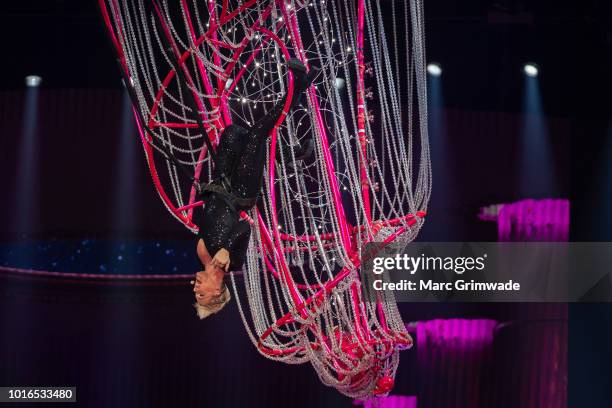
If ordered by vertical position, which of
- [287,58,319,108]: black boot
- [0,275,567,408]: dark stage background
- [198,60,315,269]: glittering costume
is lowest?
[0,275,567,408]: dark stage background

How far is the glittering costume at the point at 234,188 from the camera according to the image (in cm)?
314

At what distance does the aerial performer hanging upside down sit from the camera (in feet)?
10.3

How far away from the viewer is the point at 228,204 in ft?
10.4

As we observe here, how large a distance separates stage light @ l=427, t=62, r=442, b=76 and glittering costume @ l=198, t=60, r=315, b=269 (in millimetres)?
3535

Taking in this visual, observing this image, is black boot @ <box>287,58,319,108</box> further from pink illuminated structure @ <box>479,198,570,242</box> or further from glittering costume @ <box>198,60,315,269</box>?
pink illuminated structure @ <box>479,198,570,242</box>

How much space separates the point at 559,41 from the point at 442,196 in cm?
127

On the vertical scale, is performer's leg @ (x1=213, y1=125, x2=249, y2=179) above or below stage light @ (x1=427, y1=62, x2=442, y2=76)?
below

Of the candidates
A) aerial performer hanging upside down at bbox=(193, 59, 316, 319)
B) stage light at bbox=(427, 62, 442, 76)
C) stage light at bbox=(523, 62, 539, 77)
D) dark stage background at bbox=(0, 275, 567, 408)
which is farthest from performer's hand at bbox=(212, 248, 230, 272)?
stage light at bbox=(523, 62, 539, 77)

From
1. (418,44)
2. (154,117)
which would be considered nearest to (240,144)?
(154,117)

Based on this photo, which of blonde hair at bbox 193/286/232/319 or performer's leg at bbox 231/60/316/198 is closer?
performer's leg at bbox 231/60/316/198

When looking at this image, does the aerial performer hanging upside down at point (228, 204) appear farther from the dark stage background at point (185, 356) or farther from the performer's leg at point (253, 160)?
the dark stage background at point (185, 356)

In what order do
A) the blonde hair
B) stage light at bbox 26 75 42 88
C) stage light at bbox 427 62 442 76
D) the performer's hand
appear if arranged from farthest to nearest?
stage light at bbox 26 75 42 88, stage light at bbox 427 62 442 76, the blonde hair, the performer's hand

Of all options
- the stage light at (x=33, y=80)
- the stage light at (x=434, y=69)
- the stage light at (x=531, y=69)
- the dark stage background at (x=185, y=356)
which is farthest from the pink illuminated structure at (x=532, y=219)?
the stage light at (x=33, y=80)

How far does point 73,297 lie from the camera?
22.3 ft
